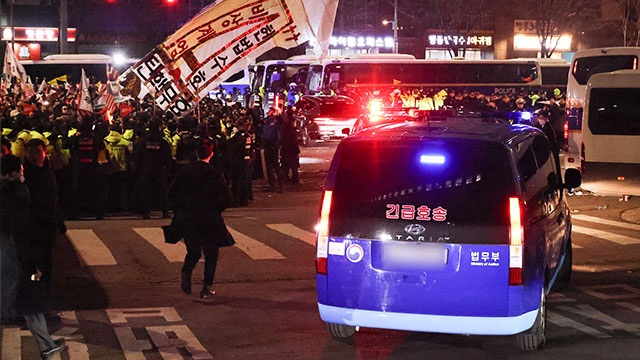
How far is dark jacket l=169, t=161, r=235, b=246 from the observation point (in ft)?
34.0

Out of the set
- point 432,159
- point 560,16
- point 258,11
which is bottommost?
point 432,159

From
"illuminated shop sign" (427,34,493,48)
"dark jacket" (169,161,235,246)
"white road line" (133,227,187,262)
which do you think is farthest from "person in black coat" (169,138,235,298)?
"illuminated shop sign" (427,34,493,48)

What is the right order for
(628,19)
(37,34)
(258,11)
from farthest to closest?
(628,19) < (37,34) < (258,11)

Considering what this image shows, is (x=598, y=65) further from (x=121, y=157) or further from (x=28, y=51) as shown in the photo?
(x=28, y=51)

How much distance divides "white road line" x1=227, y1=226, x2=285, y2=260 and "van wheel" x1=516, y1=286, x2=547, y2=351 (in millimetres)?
5379

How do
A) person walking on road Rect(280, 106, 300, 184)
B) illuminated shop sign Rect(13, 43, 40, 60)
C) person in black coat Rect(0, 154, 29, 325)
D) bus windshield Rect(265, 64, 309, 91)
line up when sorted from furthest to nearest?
illuminated shop sign Rect(13, 43, 40, 60) < bus windshield Rect(265, 64, 309, 91) < person walking on road Rect(280, 106, 300, 184) < person in black coat Rect(0, 154, 29, 325)

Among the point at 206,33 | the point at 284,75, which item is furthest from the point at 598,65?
the point at 284,75

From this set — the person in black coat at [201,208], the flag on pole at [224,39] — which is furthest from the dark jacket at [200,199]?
the flag on pole at [224,39]

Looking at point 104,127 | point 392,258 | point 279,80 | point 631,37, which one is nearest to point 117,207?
point 104,127

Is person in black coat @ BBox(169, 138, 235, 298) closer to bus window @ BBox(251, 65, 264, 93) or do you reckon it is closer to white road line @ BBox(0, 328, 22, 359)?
white road line @ BBox(0, 328, 22, 359)

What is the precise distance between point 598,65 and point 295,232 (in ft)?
43.4

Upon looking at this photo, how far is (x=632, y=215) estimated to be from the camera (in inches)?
689

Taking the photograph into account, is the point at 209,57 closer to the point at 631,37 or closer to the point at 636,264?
the point at 636,264

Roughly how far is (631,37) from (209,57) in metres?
57.2
